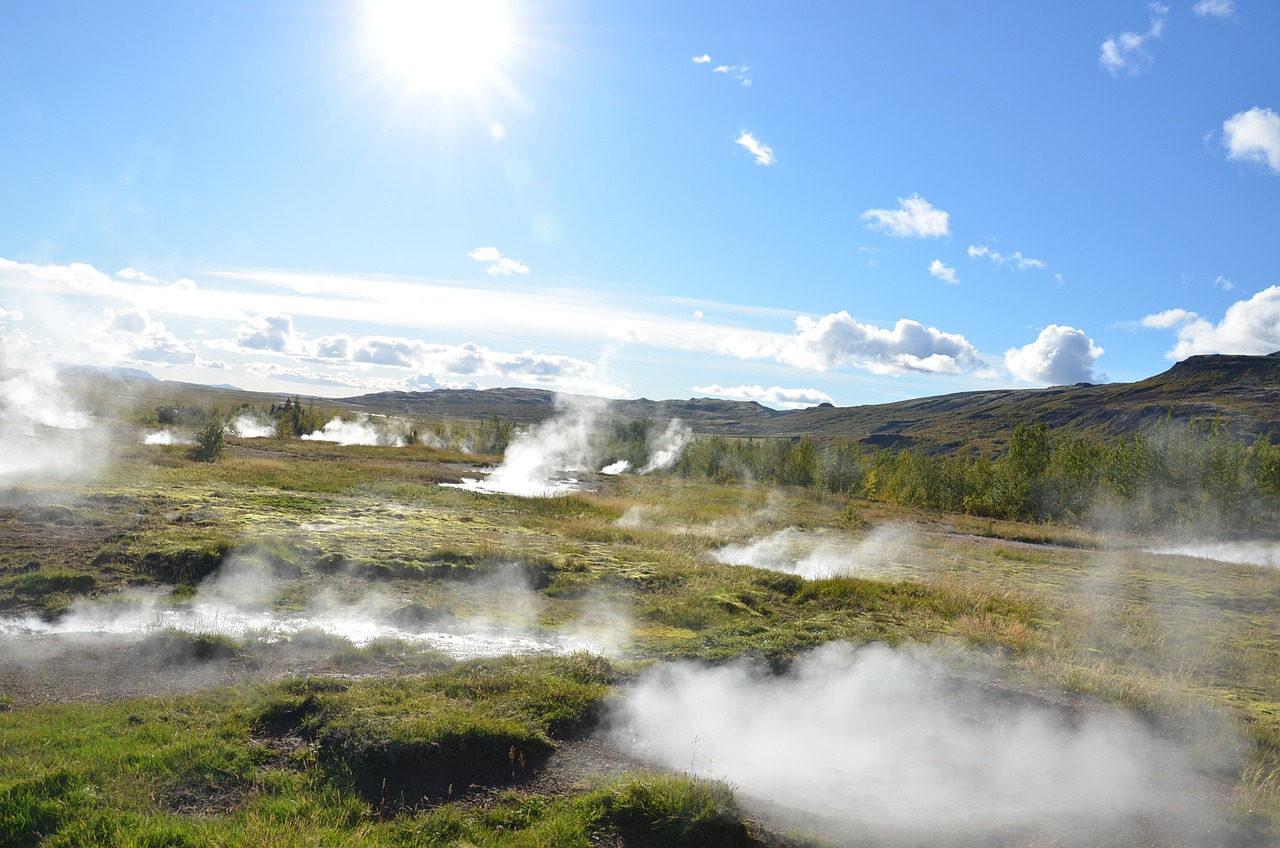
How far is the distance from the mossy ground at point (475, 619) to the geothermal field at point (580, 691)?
0.26ft

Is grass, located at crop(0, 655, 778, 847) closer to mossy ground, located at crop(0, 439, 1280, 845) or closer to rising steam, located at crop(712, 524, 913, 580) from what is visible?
mossy ground, located at crop(0, 439, 1280, 845)

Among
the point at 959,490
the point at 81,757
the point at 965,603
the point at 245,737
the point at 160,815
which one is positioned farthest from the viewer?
the point at 959,490

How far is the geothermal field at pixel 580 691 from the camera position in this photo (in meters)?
8.50

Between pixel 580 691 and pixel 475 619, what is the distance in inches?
263

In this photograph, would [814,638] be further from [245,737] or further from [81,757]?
[81,757]

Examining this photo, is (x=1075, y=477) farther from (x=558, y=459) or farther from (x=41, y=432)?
(x=41, y=432)

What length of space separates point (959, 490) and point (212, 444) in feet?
211

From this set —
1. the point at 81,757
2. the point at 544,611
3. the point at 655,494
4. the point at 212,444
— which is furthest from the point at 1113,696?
the point at 212,444

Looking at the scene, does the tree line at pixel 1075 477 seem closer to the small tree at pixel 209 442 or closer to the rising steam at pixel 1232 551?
the rising steam at pixel 1232 551

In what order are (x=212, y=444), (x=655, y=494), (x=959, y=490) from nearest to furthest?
1. (x=212, y=444)
2. (x=655, y=494)
3. (x=959, y=490)

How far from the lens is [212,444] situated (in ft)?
172

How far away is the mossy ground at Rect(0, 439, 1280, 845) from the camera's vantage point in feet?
27.2

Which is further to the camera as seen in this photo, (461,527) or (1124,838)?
(461,527)

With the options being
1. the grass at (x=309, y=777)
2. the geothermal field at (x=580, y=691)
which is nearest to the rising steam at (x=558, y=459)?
the geothermal field at (x=580, y=691)
